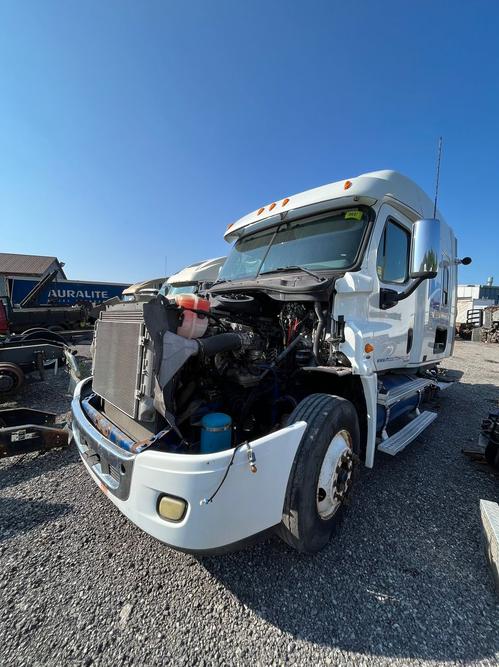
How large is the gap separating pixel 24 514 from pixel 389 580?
275cm

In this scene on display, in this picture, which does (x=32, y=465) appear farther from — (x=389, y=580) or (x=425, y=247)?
(x=425, y=247)

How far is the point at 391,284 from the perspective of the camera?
318 centimetres

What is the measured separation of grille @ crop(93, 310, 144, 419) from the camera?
6.60 ft

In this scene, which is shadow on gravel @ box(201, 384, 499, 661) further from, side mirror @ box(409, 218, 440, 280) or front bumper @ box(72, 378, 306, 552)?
side mirror @ box(409, 218, 440, 280)

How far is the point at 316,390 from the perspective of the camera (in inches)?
122

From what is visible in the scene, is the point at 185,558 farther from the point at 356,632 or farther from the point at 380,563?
the point at 380,563

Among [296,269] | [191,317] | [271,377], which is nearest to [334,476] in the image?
[271,377]

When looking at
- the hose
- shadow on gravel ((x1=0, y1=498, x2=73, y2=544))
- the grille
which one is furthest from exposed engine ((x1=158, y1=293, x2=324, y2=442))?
shadow on gravel ((x1=0, y1=498, x2=73, y2=544))

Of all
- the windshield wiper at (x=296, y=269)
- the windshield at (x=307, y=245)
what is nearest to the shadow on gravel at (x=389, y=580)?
the windshield wiper at (x=296, y=269)

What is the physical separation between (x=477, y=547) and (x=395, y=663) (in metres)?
1.25

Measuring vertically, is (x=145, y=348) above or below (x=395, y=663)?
above

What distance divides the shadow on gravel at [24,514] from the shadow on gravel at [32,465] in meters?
0.32

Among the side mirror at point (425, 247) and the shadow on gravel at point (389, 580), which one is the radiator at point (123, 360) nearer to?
the shadow on gravel at point (389, 580)

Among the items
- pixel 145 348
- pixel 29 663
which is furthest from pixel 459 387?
pixel 29 663
